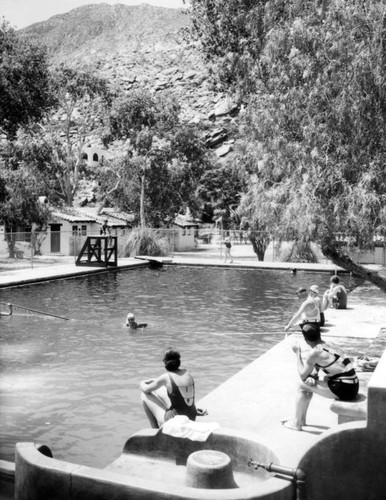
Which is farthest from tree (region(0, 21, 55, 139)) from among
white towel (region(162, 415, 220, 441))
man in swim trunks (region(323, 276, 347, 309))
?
white towel (region(162, 415, 220, 441))

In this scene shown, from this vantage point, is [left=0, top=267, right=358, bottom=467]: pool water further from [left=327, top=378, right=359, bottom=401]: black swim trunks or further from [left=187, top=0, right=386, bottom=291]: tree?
[left=187, top=0, right=386, bottom=291]: tree

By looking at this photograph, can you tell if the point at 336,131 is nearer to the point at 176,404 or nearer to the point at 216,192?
the point at 176,404

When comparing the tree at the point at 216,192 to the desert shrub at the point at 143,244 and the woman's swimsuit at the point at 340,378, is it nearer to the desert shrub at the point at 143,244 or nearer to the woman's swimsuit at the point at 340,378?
the desert shrub at the point at 143,244

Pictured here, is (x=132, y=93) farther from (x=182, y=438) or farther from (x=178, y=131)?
(x=182, y=438)

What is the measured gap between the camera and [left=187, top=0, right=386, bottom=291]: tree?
39.6 feet

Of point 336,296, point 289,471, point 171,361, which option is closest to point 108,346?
point 171,361

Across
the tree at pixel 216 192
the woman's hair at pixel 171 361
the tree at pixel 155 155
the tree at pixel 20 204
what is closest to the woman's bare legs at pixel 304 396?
the woman's hair at pixel 171 361

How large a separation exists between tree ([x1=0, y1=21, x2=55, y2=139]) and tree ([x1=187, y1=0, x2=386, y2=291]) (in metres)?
22.4

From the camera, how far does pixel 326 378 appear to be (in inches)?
327

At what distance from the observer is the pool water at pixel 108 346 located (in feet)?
31.4

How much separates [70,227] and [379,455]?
145ft

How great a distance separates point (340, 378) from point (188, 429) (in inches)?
92.9

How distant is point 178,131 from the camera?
166 feet

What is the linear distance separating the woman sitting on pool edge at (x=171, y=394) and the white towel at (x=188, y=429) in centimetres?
74
